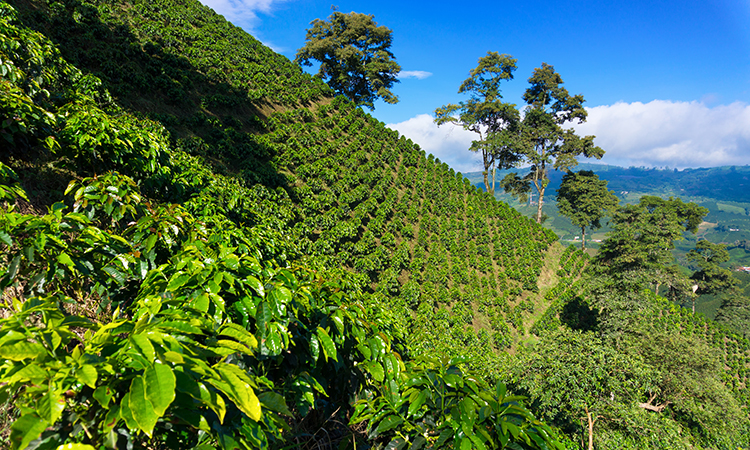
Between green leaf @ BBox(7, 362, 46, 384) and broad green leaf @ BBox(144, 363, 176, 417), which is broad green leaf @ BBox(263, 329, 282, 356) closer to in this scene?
broad green leaf @ BBox(144, 363, 176, 417)

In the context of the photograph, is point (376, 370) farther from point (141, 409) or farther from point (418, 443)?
point (141, 409)

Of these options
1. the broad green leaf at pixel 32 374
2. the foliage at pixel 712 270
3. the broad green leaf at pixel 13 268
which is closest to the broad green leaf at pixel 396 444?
the broad green leaf at pixel 32 374

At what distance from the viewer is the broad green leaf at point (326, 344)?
6.15 feet

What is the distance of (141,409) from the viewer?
0.86 meters

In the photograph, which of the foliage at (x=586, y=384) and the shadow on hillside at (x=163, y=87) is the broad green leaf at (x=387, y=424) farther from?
the shadow on hillside at (x=163, y=87)

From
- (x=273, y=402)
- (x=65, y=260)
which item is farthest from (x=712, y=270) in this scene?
(x=65, y=260)

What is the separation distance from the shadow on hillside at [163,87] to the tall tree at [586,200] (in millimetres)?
27466

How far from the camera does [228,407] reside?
117cm

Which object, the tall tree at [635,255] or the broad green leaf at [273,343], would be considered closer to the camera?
the broad green leaf at [273,343]

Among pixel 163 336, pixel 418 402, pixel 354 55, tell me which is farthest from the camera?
pixel 354 55

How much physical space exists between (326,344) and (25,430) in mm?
1276

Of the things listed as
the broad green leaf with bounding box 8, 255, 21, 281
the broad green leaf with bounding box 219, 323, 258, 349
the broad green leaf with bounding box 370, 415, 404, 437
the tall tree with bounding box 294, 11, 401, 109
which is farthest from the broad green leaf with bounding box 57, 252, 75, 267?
the tall tree with bounding box 294, 11, 401, 109

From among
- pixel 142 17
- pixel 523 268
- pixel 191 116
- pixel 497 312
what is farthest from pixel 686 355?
pixel 142 17

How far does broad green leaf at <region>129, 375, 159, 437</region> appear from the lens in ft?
2.79
